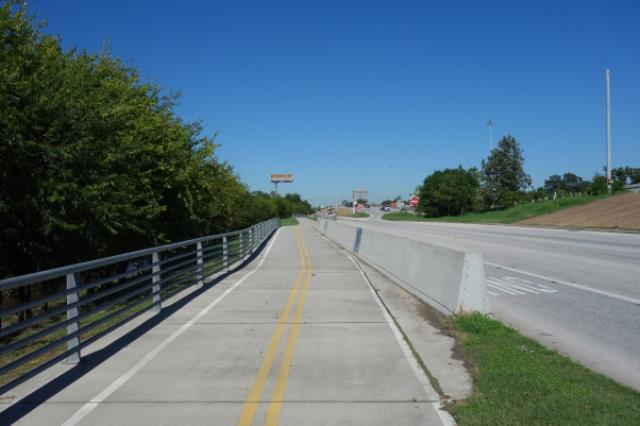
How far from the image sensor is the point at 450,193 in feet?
327

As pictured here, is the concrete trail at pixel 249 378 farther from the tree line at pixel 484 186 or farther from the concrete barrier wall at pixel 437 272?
the tree line at pixel 484 186

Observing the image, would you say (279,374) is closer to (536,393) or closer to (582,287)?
(536,393)

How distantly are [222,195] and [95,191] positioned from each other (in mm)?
18079

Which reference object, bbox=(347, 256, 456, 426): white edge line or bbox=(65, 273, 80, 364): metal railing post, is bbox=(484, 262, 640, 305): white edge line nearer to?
bbox=(347, 256, 456, 426): white edge line

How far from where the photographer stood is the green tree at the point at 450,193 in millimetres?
99938

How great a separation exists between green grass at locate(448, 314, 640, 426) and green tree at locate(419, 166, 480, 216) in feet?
312

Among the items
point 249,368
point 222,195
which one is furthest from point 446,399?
point 222,195

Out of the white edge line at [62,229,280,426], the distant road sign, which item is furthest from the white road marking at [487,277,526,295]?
the distant road sign

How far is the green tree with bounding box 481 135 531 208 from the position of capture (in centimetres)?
9488

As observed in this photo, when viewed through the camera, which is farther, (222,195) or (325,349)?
(222,195)

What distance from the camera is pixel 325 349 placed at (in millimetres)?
7492

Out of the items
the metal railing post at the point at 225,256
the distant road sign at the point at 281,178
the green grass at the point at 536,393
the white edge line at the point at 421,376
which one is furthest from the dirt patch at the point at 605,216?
the distant road sign at the point at 281,178

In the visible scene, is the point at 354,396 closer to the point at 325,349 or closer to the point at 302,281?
the point at 325,349

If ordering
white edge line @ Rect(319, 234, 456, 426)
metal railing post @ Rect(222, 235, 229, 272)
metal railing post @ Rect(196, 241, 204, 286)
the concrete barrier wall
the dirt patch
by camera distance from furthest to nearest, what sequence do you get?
the dirt patch → metal railing post @ Rect(222, 235, 229, 272) → metal railing post @ Rect(196, 241, 204, 286) → the concrete barrier wall → white edge line @ Rect(319, 234, 456, 426)
